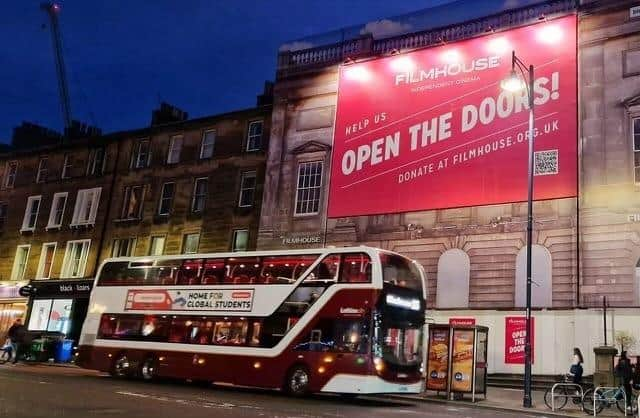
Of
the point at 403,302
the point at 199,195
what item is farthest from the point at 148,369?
the point at 199,195

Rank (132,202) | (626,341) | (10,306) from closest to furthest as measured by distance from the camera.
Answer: (626,341)
(132,202)
(10,306)

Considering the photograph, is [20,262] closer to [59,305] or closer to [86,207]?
[59,305]

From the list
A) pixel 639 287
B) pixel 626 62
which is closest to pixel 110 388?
pixel 639 287

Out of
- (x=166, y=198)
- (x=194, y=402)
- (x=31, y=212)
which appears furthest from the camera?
(x=31, y=212)

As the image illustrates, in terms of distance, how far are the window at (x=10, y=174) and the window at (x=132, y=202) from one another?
450 inches

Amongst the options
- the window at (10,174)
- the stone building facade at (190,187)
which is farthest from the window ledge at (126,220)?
the window at (10,174)

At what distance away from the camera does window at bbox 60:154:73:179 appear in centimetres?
4247

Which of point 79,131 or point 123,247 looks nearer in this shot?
point 123,247

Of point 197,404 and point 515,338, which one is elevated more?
point 515,338

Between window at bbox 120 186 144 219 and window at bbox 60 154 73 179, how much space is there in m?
6.05

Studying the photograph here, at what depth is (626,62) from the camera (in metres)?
24.7

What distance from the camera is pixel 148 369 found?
71.7 feet

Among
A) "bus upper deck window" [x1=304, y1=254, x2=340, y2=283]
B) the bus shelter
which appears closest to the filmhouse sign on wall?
the bus shelter

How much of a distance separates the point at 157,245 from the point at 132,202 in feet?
12.8
